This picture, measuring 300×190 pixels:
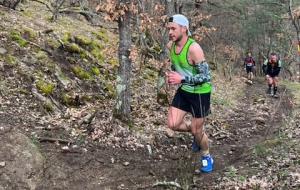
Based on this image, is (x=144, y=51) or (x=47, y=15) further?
(x=47, y=15)

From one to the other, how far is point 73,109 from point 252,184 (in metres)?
4.17

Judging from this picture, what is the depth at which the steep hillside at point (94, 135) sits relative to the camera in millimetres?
4730

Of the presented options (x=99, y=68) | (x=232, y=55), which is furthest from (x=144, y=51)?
(x=232, y=55)

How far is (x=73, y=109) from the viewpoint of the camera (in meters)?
7.11

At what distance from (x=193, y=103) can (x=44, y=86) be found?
12.4 ft

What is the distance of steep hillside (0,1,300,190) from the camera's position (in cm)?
473

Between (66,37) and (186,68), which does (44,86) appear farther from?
(186,68)

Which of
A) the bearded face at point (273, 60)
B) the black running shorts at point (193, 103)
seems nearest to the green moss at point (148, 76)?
the bearded face at point (273, 60)

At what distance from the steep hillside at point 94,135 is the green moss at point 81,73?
1.5 inches

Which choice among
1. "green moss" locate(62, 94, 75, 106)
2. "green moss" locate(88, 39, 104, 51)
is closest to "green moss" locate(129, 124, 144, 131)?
"green moss" locate(62, 94, 75, 106)

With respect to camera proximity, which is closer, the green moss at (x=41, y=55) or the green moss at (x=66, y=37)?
the green moss at (x=41, y=55)

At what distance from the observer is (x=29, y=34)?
372 inches

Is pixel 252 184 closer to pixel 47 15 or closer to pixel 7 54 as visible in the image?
pixel 7 54

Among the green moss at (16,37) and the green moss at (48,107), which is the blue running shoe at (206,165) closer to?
the green moss at (48,107)
